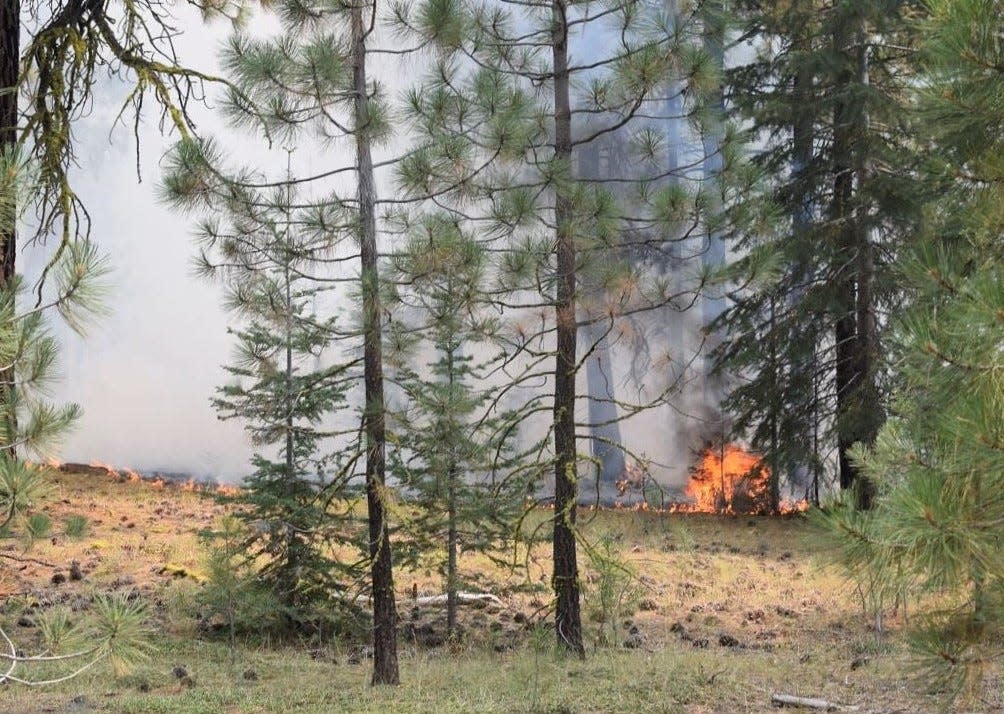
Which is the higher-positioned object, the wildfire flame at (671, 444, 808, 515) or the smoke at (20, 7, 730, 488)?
the smoke at (20, 7, 730, 488)

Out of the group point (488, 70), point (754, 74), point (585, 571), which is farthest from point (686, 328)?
point (488, 70)

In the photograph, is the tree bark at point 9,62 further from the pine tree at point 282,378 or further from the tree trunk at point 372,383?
the tree trunk at point 372,383

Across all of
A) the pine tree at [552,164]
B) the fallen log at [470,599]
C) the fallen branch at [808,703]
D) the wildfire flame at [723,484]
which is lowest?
the fallen branch at [808,703]

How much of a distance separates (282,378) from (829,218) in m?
6.84

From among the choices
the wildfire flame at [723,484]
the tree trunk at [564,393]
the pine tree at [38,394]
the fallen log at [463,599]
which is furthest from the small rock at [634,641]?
the wildfire flame at [723,484]

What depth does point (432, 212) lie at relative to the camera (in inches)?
218

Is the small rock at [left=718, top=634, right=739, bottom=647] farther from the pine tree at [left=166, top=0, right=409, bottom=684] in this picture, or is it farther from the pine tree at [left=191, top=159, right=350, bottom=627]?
the pine tree at [left=166, top=0, right=409, bottom=684]

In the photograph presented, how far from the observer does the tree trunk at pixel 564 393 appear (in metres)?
6.23

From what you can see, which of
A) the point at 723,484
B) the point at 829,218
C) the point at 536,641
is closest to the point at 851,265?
the point at 829,218

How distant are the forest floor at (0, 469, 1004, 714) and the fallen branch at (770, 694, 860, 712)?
7 centimetres

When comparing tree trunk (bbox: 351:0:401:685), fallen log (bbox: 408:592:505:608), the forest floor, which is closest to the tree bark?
tree trunk (bbox: 351:0:401:685)

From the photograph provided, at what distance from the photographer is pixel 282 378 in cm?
690

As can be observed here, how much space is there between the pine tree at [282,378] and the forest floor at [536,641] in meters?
0.59

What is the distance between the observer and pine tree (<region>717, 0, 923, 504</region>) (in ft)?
35.2
